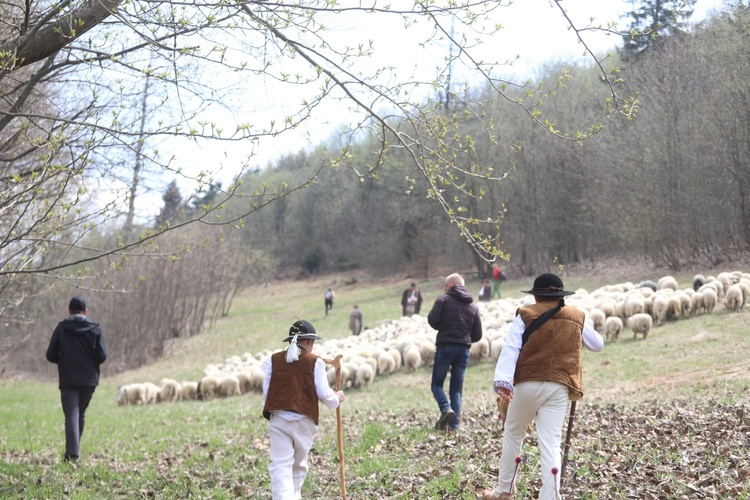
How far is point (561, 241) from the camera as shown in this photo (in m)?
39.3

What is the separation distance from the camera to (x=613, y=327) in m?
16.3

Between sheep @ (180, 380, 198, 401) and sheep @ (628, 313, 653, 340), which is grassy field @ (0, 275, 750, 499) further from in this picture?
sheep @ (180, 380, 198, 401)

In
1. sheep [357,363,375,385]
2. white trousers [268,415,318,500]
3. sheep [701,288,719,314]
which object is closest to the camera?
white trousers [268,415,318,500]

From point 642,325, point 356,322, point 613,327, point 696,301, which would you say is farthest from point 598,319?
point 356,322

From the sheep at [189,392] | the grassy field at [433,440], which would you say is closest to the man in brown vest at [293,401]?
the grassy field at [433,440]

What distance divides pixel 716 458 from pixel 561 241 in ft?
111

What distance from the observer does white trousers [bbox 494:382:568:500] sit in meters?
5.15

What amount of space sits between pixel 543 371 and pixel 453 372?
12.4 ft

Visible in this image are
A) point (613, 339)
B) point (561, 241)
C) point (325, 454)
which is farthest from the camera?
point (561, 241)

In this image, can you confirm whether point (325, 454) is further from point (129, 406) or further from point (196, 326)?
point (196, 326)

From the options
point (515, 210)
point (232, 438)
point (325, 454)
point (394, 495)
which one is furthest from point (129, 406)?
point (515, 210)

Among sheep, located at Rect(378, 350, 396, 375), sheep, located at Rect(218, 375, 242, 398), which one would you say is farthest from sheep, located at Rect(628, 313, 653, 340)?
sheep, located at Rect(218, 375, 242, 398)

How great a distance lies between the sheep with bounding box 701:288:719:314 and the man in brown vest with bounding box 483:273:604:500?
43.4 feet

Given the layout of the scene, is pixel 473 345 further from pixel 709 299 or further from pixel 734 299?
pixel 734 299
